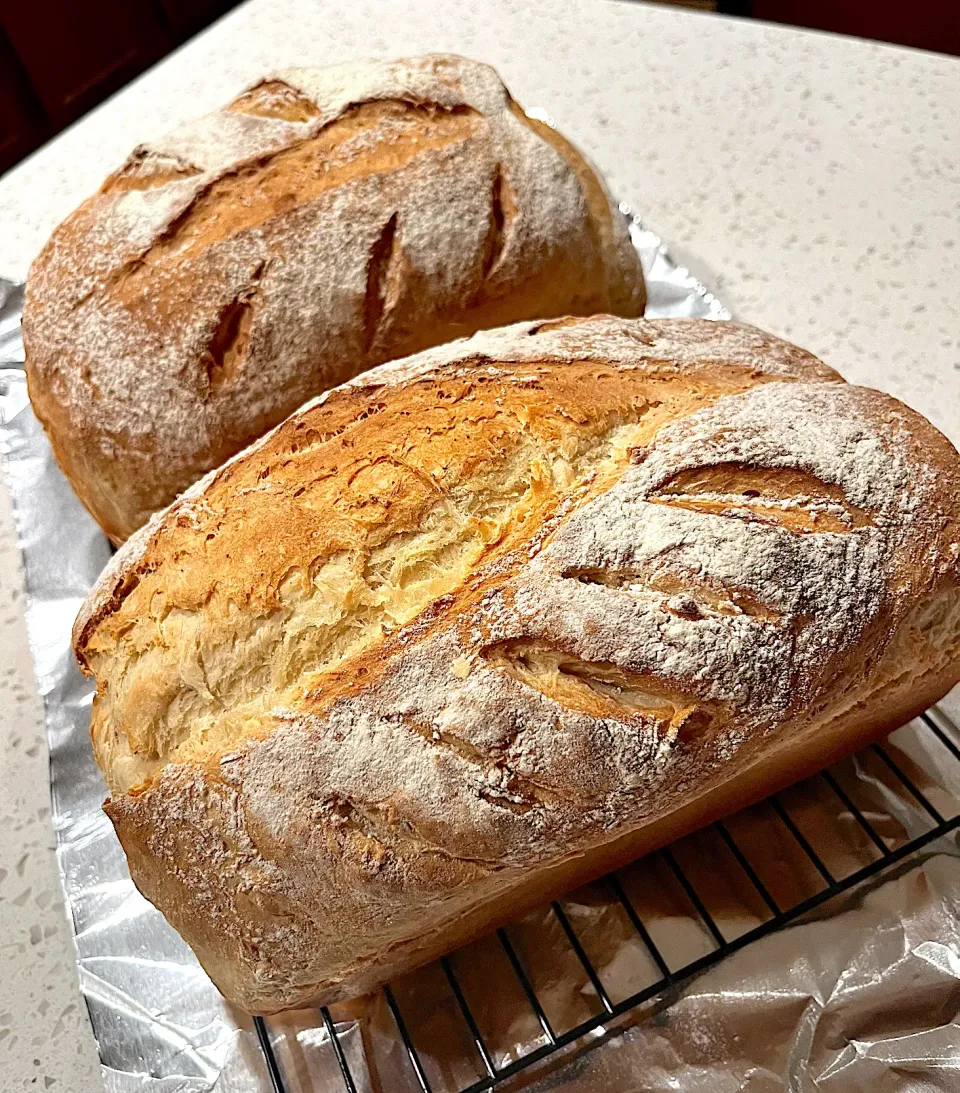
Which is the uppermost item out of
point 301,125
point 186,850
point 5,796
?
point 301,125

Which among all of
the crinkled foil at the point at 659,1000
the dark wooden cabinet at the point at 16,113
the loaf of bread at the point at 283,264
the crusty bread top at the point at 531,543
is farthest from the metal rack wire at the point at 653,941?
the dark wooden cabinet at the point at 16,113

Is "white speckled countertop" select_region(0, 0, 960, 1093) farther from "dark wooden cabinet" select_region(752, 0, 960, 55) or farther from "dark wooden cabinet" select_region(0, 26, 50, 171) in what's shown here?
"dark wooden cabinet" select_region(0, 26, 50, 171)

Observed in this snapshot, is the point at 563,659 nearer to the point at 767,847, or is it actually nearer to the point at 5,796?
the point at 767,847

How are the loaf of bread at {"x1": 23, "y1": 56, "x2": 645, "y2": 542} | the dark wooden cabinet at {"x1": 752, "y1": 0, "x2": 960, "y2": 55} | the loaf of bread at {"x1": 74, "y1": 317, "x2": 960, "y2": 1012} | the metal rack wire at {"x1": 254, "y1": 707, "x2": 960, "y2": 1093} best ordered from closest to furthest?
the loaf of bread at {"x1": 74, "y1": 317, "x2": 960, "y2": 1012} → the metal rack wire at {"x1": 254, "y1": 707, "x2": 960, "y2": 1093} → the loaf of bread at {"x1": 23, "y1": 56, "x2": 645, "y2": 542} → the dark wooden cabinet at {"x1": 752, "y1": 0, "x2": 960, "y2": 55}

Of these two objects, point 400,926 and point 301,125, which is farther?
point 301,125

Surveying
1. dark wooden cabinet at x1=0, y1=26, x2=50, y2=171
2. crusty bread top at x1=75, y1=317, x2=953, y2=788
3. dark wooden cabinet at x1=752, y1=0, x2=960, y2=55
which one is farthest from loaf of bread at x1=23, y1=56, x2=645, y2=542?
dark wooden cabinet at x1=0, y1=26, x2=50, y2=171

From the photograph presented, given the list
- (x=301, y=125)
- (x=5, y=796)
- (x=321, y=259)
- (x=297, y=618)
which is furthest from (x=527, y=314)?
(x=5, y=796)
